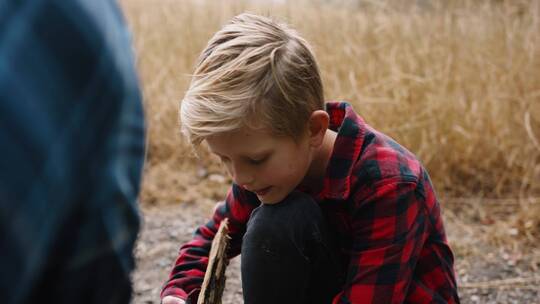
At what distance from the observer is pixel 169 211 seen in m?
3.09

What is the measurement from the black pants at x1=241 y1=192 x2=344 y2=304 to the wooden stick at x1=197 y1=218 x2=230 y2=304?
0.18ft

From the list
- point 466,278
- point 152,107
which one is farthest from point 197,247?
point 152,107

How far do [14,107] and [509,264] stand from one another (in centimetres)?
220

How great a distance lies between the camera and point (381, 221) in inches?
60.2

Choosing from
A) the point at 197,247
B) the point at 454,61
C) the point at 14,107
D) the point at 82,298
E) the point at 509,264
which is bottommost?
the point at 509,264

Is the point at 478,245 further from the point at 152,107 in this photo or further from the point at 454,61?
the point at 152,107

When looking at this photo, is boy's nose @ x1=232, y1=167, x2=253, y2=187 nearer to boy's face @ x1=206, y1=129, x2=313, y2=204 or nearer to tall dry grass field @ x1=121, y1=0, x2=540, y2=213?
boy's face @ x1=206, y1=129, x2=313, y2=204

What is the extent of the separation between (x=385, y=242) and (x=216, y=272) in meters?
0.38

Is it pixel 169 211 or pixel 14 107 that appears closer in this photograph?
pixel 14 107

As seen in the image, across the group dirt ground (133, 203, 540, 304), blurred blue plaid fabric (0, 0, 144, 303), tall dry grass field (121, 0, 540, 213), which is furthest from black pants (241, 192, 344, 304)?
tall dry grass field (121, 0, 540, 213)

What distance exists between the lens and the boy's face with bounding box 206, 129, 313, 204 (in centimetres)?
147

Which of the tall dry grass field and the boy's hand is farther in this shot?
the tall dry grass field

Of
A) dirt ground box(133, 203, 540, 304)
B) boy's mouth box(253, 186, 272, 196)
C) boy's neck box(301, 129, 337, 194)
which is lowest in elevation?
dirt ground box(133, 203, 540, 304)

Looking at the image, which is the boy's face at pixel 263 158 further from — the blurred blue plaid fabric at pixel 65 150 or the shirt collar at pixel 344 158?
the blurred blue plaid fabric at pixel 65 150
